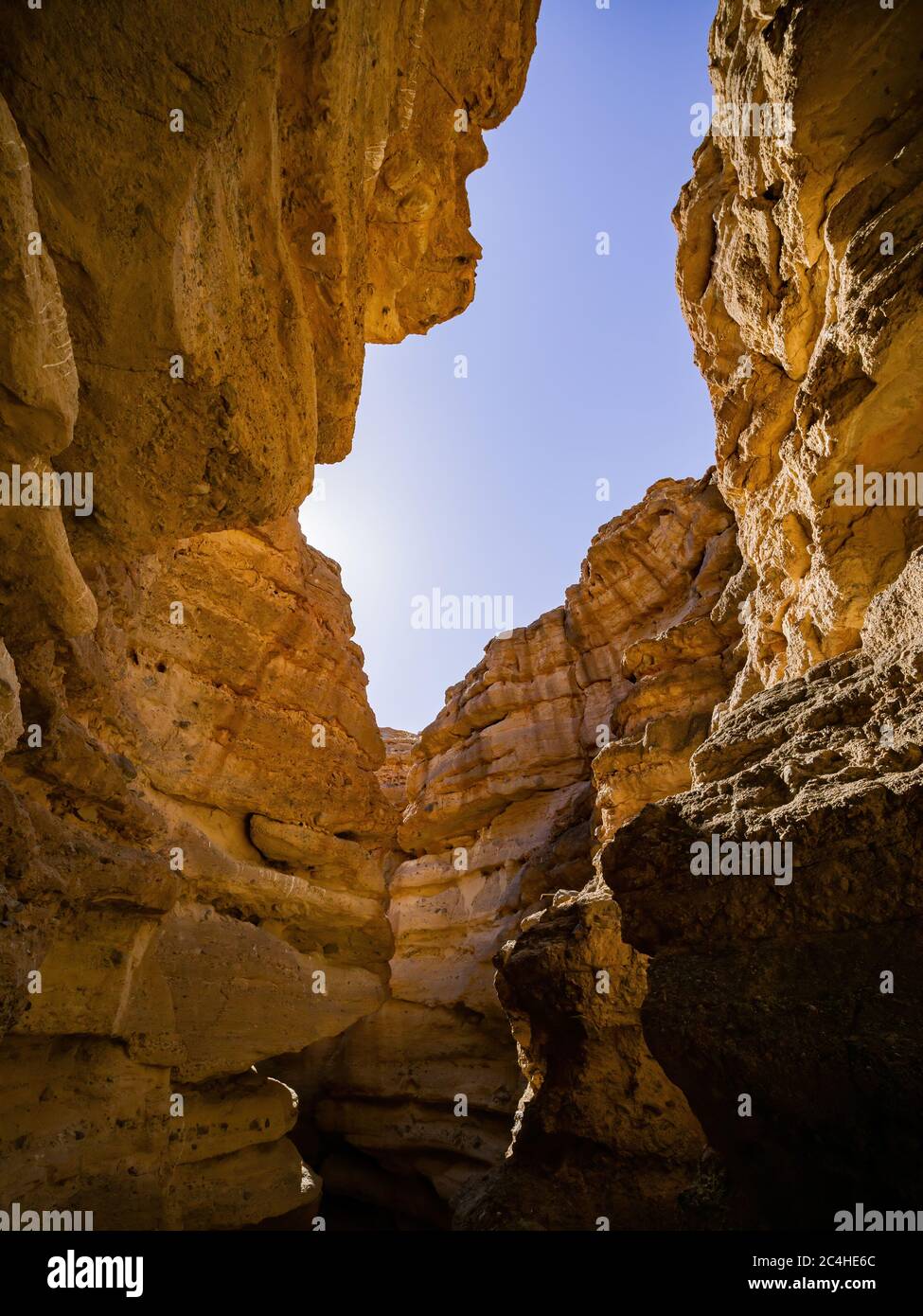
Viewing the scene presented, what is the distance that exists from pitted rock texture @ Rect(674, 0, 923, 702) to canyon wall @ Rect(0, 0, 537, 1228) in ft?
11.8

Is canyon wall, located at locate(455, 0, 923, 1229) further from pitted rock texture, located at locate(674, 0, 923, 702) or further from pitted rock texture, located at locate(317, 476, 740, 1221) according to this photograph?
pitted rock texture, located at locate(317, 476, 740, 1221)

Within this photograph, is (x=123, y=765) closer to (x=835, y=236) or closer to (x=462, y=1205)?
(x=462, y=1205)

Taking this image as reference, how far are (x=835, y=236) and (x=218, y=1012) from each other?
1245cm

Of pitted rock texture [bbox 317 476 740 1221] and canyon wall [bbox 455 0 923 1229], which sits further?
pitted rock texture [bbox 317 476 740 1221]

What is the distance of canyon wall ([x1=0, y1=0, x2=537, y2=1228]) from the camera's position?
4.18m

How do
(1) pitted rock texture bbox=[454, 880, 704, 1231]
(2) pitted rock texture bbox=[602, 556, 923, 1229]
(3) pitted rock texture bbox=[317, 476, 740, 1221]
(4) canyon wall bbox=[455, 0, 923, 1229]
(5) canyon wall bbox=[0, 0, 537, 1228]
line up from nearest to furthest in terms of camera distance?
(2) pitted rock texture bbox=[602, 556, 923, 1229] < (4) canyon wall bbox=[455, 0, 923, 1229] < (5) canyon wall bbox=[0, 0, 537, 1228] < (1) pitted rock texture bbox=[454, 880, 704, 1231] < (3) pitted rock texture bbox=[317, 476, 740, 1221]

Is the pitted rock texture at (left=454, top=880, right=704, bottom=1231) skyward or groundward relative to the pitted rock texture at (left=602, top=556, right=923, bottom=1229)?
groundward

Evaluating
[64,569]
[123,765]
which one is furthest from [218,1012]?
[64,569]

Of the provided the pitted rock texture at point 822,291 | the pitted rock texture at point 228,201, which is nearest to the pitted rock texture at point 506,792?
the pitted rock texture at point 822,291

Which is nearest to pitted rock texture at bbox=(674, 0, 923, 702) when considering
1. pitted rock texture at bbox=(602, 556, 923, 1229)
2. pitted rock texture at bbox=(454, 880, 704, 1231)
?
pitted rock texture at bbox=(602, 556, 923, 1229)

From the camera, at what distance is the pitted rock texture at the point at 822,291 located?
638 centimetres

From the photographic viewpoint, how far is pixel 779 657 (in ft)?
33.4

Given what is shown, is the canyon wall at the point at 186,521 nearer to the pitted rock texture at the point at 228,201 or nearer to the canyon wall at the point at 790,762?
the pitted rock texture at the point at 228,201

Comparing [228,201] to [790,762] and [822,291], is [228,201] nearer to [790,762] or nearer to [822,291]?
[790,762]
